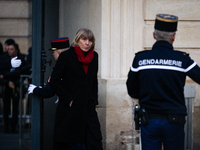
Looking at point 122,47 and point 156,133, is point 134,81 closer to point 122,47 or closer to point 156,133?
point 156,133

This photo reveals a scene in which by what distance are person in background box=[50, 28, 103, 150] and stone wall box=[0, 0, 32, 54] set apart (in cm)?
752

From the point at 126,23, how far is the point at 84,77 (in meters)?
1.43

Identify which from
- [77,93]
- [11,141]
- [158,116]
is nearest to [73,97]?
[77,93]

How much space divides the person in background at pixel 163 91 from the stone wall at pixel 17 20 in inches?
339

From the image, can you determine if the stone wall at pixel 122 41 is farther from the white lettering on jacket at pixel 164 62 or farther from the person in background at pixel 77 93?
the white lettering on jacket at pixel 164 62

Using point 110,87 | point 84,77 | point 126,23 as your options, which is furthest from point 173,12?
point 84,77

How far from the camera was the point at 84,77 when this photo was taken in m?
4.27

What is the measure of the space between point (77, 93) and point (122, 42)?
1.41 m

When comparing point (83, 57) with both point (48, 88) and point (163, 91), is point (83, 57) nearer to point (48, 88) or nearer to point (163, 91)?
point (48, 88)

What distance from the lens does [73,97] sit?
4277mm

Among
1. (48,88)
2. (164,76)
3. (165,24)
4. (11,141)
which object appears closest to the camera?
(164,76)

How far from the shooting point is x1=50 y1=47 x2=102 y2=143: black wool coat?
4.23 meters

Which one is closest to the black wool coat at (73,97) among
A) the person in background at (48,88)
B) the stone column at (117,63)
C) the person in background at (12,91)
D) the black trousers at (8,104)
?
the person in background at (48,88)

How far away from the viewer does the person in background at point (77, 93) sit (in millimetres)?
4238
